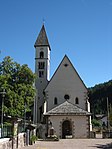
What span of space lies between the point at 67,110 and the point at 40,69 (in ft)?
44.2

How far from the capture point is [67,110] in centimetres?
3834

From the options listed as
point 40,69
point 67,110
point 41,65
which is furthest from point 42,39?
point 67,110

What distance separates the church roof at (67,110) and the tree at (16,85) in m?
4.53

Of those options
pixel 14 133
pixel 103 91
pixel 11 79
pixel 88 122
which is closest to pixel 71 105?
pixel 88 122

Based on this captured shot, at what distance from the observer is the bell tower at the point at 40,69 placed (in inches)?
1822

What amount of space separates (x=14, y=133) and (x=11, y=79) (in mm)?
21839

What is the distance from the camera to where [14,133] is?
19641 mm

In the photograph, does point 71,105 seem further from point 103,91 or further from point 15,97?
A: point 103,91

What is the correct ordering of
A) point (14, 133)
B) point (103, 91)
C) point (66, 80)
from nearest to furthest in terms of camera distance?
1. point (14, 133)
2. point (66, 80)
3. point (103, 91)

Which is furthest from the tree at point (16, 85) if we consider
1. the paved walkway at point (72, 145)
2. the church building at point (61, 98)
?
the paved walkway at point (72, 145)

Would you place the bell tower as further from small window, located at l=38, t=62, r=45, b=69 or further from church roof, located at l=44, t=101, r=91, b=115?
church roof, located at l=44, t=101, r=91, b=115

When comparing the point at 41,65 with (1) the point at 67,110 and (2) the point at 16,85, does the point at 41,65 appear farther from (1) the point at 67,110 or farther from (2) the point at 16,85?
(1) the point at 67,110

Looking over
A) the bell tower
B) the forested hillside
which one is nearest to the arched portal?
the bell tower

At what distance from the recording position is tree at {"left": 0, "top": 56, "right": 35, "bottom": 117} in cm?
3766
